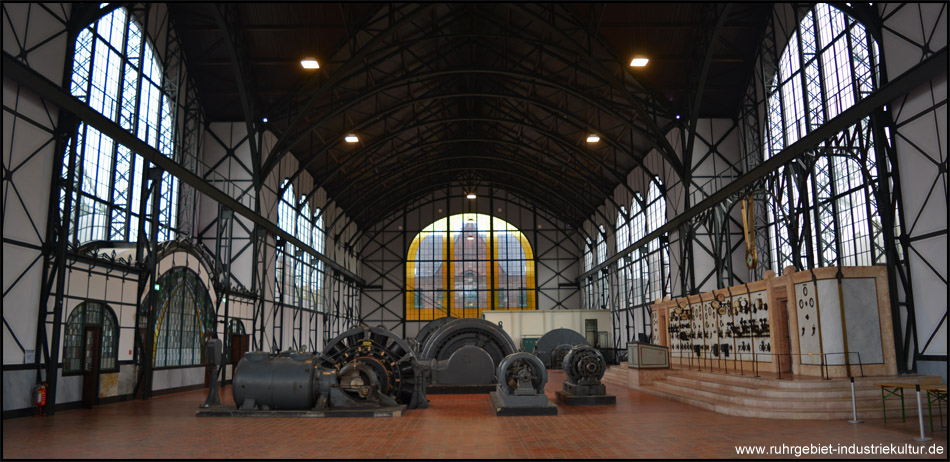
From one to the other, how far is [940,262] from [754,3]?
1269 cm

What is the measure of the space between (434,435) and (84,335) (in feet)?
33.8

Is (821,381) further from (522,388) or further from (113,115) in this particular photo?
(113,115)

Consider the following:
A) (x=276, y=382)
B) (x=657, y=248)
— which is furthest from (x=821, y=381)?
(x=657, y=248)

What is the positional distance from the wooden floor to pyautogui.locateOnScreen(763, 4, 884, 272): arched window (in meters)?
6.53

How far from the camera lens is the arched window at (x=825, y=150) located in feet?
54.9

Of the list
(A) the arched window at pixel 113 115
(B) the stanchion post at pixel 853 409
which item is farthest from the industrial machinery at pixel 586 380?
(A) the arched window at pixel 113 115

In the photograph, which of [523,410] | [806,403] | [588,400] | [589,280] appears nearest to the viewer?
[806,403]

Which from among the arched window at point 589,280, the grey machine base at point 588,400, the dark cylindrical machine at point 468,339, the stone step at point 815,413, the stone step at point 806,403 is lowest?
the grey machine base at point 588,400

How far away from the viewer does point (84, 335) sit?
1535 centimetres

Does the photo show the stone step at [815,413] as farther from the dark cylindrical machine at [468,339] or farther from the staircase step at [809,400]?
the dark cylindrical machine at [468,339]

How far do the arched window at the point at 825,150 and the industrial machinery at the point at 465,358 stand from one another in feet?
29.8

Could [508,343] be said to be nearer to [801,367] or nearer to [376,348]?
[376,348]

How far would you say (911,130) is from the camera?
1498cm

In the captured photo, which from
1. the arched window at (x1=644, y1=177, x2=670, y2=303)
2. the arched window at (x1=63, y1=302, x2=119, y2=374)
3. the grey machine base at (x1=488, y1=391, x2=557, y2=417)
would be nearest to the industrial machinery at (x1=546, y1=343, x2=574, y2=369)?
the arched window at (x1=644, y1=177, x2=670, y2=303)
